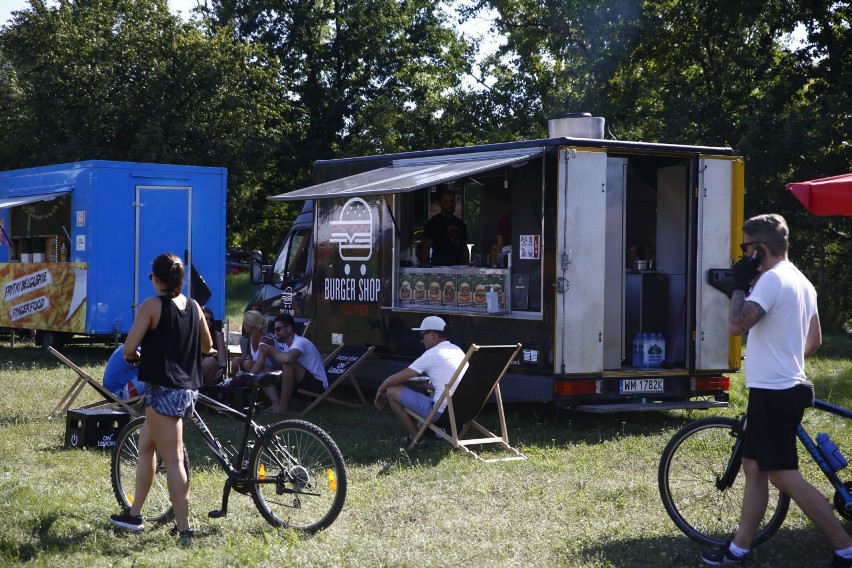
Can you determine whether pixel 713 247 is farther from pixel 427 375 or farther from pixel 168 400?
pixel 168 400

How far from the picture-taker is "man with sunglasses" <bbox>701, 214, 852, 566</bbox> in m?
4.85

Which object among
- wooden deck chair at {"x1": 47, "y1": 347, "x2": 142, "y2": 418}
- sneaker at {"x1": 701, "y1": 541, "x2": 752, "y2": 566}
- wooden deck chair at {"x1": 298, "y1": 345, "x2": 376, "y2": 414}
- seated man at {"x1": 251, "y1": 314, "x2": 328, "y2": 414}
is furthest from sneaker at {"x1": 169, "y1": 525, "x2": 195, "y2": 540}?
seated man at {"x1": 251, "y1": 314, "x2": 328, "y2": 414}

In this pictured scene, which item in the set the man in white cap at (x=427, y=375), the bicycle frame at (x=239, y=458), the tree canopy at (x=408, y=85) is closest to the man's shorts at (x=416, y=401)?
the man in white cap at (x=427, y=375)

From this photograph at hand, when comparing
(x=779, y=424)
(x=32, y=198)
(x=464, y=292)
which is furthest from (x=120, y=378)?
(x=32, y=198)

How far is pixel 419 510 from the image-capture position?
20.9 feet

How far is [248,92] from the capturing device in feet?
94.3

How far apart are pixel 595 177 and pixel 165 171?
23.6 feet

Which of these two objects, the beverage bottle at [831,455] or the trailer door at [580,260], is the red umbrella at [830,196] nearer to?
the beverage bottle at [831,455]

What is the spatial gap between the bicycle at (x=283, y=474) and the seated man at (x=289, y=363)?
4195 millimetres

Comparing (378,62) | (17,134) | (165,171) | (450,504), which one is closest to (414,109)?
(378,62)

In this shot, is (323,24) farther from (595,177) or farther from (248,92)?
(595,177)

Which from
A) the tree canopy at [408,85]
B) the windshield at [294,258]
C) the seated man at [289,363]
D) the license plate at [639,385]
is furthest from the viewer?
the tree canopy at [408,85]

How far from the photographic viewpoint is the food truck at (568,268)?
28.8ft

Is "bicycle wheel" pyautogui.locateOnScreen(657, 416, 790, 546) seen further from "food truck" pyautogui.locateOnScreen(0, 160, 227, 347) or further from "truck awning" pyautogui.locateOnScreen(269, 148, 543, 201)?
"food truck" pyautogui.locateOnScreen(0, 160, 227, 347)
